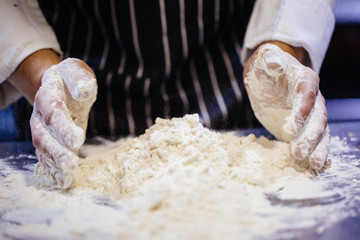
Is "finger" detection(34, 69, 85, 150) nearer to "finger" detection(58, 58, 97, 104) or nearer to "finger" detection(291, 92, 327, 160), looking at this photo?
"finger" detection(58, 58, 97, 104)

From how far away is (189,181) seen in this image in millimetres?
489

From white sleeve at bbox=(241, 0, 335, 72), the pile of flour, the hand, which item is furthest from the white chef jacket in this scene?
the pile of flour

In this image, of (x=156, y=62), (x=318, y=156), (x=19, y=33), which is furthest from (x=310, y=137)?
(x=19, y=33)

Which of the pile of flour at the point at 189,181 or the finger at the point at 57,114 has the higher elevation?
the finger at the point at 57,114

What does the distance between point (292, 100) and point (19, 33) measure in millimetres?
695

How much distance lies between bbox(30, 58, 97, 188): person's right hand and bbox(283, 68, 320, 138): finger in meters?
0.39

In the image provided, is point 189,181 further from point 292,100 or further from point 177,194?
point 292,100

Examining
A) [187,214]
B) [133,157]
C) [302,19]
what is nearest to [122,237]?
[187,214]

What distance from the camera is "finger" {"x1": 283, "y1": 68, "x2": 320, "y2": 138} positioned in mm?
613

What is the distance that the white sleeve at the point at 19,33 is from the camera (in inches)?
32.4

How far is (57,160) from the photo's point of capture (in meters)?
0.58

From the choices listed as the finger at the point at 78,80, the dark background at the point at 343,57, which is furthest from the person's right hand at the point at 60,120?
the dark background at the point at 343,57

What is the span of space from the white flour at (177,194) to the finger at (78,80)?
0.46 feet

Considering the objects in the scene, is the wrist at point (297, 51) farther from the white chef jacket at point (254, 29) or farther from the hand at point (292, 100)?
the hand at point (292, 100)
